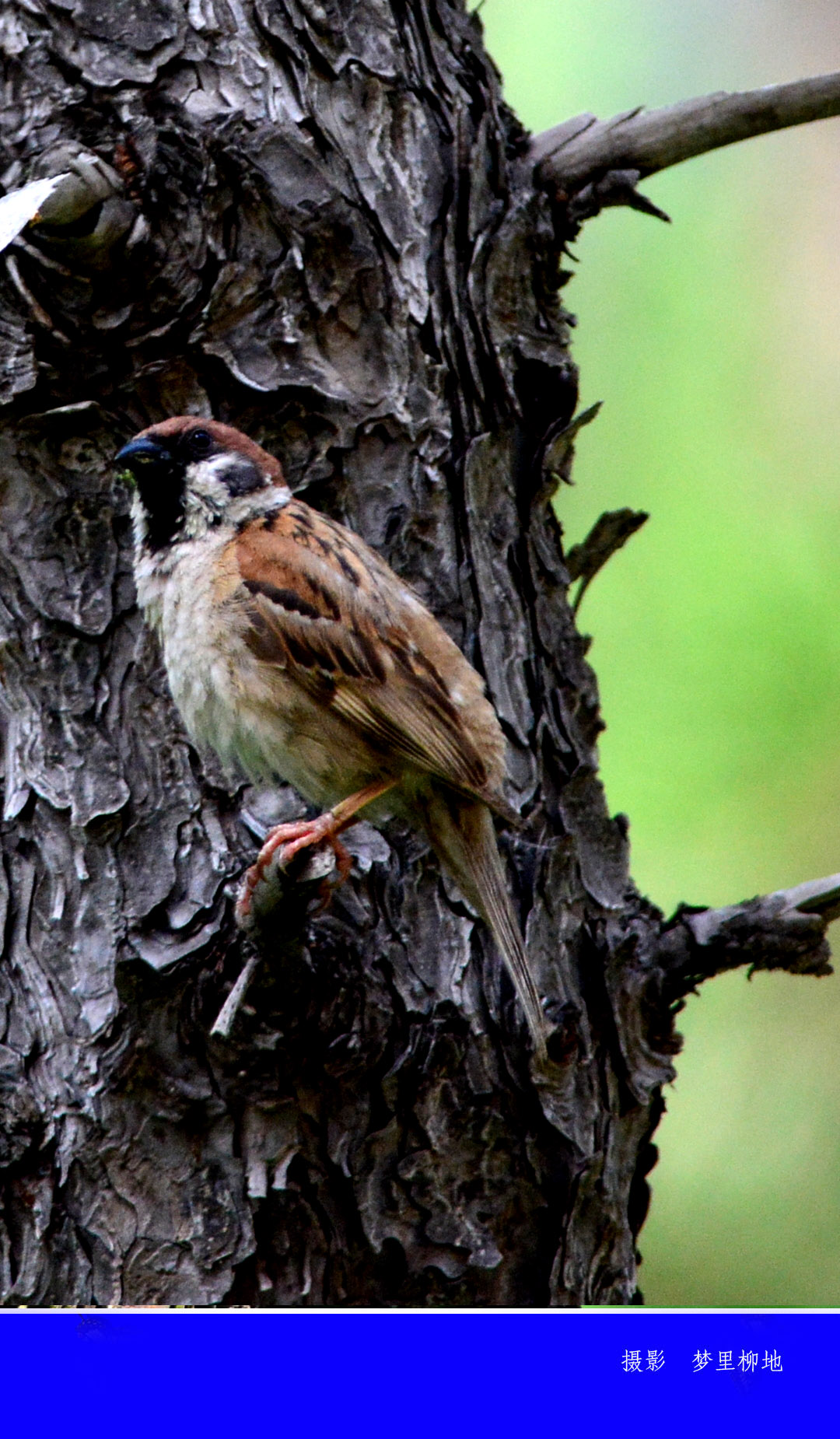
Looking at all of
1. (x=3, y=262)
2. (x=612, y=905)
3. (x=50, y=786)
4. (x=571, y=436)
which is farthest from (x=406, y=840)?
(x=3, y=262)

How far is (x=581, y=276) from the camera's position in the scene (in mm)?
4504

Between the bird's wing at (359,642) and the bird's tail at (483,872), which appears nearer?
the bird's tail at (483,872)

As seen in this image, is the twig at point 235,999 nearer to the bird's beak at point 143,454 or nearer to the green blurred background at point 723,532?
the bird's beak at point 143,454

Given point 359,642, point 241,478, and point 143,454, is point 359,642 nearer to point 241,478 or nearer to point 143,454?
point 241,478

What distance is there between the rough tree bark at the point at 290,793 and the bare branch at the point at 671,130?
0.14ft

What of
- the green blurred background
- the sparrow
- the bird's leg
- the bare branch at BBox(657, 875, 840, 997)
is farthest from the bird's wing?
the green blurred background

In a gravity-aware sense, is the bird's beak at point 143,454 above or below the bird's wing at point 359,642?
above

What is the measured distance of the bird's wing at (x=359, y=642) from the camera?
8.32 ft

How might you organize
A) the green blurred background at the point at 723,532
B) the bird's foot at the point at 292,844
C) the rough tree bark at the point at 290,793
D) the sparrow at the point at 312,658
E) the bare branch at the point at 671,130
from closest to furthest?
the bird's foot at the point at 292,844 → the rough tree bark at the point at 290,793 → the sparrow at the point at 312,658 → the bare branch at the point at 671,130 → the green blurred background at the point at 723,532

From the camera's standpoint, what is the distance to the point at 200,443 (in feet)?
8.16

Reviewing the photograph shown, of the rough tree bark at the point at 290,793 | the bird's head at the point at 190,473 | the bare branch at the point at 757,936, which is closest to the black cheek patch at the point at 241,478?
the bird's head at the point at 190,473

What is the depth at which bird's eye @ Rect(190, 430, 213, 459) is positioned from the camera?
2.47 m

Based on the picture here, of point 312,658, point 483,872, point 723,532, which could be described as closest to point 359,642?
point 312,658

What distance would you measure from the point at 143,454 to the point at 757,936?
54.7 inches
